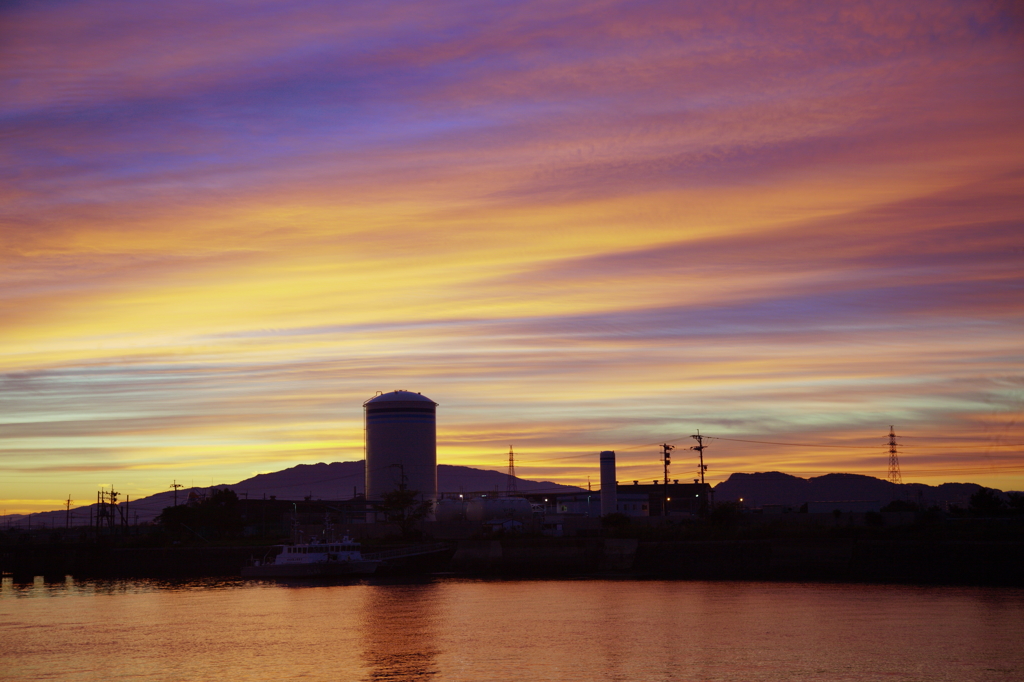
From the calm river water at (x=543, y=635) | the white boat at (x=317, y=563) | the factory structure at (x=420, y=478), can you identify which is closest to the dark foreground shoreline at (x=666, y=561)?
the white boat at (x=317, y=563)

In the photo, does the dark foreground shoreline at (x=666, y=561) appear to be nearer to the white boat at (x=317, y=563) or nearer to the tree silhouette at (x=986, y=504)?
the white boat at (x=317, y=563)

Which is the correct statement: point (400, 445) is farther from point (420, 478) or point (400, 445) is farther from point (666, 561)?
point (666, 561)

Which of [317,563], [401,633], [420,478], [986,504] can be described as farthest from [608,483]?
[401,633]

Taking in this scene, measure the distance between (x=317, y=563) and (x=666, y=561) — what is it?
3067 cm

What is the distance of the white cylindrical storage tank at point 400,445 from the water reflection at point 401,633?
51351mm

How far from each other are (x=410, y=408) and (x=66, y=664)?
8258cm

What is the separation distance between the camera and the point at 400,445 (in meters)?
129

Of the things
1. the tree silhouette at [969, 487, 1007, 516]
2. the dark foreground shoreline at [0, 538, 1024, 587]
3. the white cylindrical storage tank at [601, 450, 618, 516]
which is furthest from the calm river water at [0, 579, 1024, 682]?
the white cylindrical storage tank at [601, 450, 618, 516]

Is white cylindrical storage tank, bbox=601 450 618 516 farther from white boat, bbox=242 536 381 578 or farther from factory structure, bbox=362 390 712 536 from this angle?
white boat, bbox=242 536 381 578

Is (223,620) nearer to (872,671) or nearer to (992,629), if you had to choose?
(872,671)

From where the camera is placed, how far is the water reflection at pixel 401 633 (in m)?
44.0

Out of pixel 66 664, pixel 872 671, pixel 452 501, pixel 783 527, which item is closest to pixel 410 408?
pixel 452 501

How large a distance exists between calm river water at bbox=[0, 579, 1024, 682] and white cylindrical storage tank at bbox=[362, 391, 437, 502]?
52.5 m

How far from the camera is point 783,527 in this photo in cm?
8706
